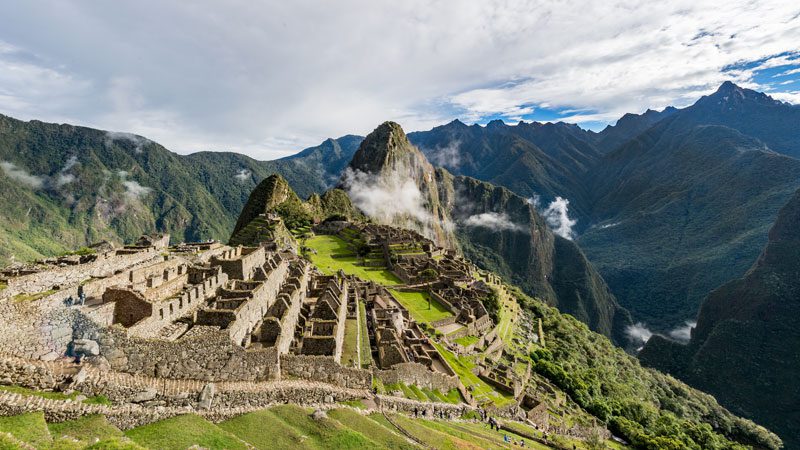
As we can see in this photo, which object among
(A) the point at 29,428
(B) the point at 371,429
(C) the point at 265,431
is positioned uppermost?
(A) the point at 29,428

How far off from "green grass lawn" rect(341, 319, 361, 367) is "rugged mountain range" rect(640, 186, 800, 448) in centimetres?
11384

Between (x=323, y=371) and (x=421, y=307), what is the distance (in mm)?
36502

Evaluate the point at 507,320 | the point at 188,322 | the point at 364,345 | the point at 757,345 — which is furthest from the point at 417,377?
the point at 757,345

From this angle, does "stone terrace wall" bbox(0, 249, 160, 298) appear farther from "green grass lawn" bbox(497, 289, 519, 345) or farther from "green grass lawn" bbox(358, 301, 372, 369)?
"green grass lawn" bbox(497, 289, 519, 345)

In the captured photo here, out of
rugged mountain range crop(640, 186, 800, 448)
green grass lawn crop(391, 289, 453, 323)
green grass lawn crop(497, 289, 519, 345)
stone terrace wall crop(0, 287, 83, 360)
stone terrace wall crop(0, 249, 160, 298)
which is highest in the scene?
stone terrace wall crop(0, 249, 160, 298)

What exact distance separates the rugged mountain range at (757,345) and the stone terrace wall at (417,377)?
107 metres

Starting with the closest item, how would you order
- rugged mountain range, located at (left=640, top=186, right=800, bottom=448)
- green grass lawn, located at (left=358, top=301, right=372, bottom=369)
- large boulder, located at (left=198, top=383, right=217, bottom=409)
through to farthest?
large boulder, located at (left=198, top=383, right=217, bottom=409) < green grass lawn, located at (left=358, top=301, right=372, bottom=369) < rugged mountain range, located at (left=640, top=186, right=800, bottom=448)

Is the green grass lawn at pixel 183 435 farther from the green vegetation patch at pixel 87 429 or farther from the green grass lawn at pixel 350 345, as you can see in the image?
the green grass lawn at pixel 350 345

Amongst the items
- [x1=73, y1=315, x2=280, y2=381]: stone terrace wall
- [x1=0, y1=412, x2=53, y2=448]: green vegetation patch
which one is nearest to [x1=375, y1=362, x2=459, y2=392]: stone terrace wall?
[x1=73, y1=315, x2=280, y2=381]: stone terrace wall

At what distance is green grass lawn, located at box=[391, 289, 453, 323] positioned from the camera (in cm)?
5058

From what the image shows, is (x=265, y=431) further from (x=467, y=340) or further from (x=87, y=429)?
(x=467, y=340)

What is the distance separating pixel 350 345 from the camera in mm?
25078

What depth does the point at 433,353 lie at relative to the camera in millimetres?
34344

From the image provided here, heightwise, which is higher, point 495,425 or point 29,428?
point 29,428
